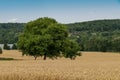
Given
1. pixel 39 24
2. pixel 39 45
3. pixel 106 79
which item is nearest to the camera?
pixel 106 79

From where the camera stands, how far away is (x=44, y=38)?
7106 cm

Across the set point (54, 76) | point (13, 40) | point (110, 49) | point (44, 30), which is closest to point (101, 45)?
point (110, 49)

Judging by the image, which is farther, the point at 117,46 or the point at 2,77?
the point at 117,46

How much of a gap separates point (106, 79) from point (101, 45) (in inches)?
4868

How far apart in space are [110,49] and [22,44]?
70.0 metres

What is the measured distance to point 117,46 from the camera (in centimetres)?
14175

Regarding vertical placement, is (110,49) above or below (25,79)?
below

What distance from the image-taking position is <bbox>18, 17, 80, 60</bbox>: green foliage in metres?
71.2

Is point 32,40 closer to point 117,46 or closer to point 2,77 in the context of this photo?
point 2,77

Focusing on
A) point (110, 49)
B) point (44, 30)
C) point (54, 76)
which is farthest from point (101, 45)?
point (54, 76)

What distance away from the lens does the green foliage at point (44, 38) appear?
7125cm

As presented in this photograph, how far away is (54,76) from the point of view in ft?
68.2

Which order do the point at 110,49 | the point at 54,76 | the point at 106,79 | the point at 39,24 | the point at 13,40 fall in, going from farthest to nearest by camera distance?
the point at 13,40
the point at 110,49
the point at 39,24
the point at 54,76
the point at 106,79

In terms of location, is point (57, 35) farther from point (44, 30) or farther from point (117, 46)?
point (117, 46)
